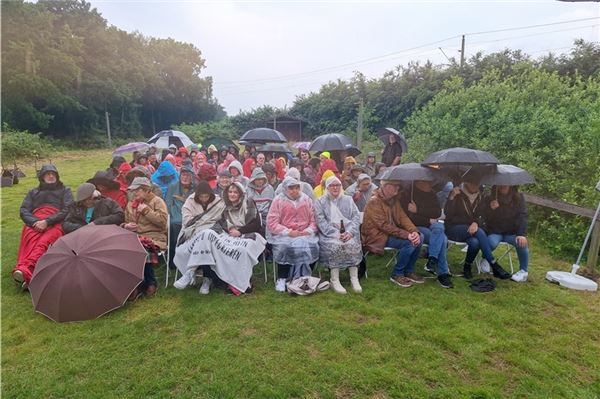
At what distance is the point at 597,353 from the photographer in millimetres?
3502

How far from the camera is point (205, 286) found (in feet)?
15.9

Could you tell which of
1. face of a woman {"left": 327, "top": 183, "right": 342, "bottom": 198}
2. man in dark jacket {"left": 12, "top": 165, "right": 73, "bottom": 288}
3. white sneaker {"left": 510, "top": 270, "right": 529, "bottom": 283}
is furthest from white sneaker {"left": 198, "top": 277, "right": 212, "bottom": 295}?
white sneaker {"left": 510, "top": 270, "right": 529, "bottom": 283}

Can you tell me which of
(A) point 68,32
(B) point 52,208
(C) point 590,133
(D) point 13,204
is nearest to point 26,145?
(D) point 13,204

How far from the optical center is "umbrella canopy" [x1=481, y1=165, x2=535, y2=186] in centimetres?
485

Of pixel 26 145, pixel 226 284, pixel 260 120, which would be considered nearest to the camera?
pixel 226 284

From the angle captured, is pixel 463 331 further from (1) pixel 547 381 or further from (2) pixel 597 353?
(2) pixel 597 353

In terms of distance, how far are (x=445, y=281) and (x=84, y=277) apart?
437cm

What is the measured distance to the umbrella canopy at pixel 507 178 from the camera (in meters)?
4.85

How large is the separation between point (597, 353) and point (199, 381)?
12.0 feet

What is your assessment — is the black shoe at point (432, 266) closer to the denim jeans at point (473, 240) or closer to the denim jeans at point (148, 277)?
the denim jeans at point (473, 240)

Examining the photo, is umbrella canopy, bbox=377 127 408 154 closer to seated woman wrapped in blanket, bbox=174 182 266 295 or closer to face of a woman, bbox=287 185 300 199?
face of a woman, bbox=287 185 300 199

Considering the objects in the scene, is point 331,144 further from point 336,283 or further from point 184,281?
point 184,281

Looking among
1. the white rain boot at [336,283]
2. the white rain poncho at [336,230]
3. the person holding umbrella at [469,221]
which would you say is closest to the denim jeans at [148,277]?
the white rain poncho at [336,230]

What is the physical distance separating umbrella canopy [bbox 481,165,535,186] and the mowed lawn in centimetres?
140
